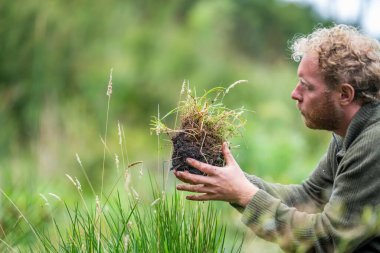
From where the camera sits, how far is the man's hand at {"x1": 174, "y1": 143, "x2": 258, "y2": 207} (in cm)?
342

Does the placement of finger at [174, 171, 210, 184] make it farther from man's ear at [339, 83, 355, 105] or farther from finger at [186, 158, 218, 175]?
man's ear at [339, 83, 355, 105]

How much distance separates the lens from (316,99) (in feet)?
12.0

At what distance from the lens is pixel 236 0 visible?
78.0ft

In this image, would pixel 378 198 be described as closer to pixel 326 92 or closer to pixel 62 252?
pixel 326 92

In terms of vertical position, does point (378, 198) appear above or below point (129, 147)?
above

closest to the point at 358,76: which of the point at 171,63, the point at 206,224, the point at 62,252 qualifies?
the point at 206,224

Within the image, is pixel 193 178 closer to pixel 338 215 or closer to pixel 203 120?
pixel 203 120

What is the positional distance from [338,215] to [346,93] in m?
0.58

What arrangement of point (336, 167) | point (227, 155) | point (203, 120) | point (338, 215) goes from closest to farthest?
point (338, 215) < point (227, 155) < point (203, 120) < point (336, 167)

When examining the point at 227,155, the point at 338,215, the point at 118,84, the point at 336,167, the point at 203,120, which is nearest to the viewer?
the point at 338,215

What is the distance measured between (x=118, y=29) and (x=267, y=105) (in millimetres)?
2854

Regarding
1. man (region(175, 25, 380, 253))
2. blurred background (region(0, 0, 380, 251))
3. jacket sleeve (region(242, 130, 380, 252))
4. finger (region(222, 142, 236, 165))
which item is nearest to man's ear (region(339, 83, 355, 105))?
man (region(175, 25, 380, 253))

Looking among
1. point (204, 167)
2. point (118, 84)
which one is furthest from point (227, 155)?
point (118, 84)

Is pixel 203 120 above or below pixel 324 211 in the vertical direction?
above
